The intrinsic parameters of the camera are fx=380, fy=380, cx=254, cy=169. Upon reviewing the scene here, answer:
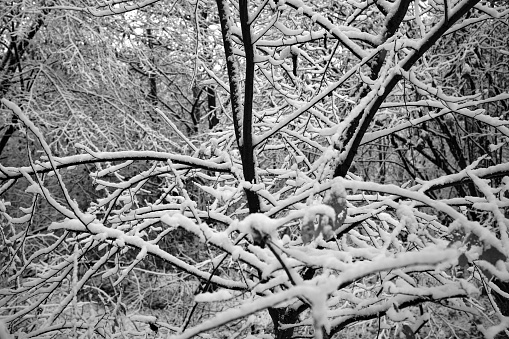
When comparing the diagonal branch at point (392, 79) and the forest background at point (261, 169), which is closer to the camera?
the forest background at point (261, 169)

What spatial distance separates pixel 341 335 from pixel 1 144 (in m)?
6.33

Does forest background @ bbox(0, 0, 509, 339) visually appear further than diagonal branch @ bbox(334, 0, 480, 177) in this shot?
No

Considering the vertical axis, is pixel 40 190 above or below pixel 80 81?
below

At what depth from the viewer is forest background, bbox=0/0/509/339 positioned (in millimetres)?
1197

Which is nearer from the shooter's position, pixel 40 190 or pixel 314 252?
pixel 314 252

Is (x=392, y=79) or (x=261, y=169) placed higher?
(x=392, y=79)

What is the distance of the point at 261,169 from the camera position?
2.65m

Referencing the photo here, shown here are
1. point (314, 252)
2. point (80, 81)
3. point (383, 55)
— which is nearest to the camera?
point (314, 252)

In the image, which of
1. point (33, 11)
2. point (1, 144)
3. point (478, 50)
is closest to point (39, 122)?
point (1, 144)

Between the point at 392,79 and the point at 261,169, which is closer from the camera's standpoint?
the point at 392,79

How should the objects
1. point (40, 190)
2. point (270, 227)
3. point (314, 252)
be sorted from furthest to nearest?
point (40, 190)
point (314, 252)
point (270, 227)

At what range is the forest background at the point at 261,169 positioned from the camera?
47.1 inches

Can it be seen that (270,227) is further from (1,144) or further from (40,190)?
(1,144)

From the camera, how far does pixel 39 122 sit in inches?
213
